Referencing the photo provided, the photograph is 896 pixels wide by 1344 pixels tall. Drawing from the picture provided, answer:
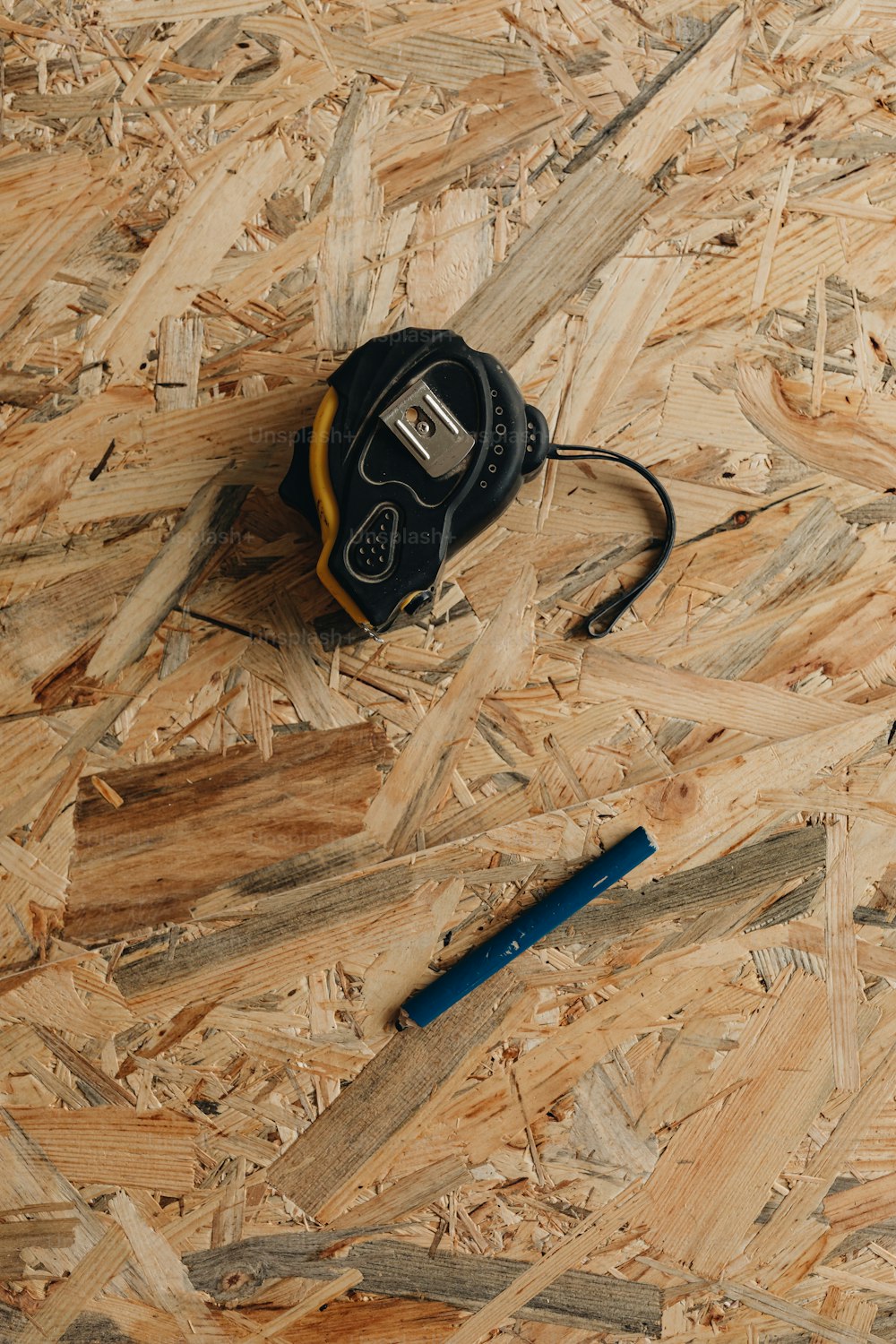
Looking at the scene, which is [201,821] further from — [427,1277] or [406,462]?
[427,1277]

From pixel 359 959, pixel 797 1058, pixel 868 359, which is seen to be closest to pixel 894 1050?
pixel 797 1058

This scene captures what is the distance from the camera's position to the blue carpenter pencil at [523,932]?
116 cm

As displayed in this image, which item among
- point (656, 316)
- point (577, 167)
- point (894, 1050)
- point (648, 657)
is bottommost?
point (894, 1050)

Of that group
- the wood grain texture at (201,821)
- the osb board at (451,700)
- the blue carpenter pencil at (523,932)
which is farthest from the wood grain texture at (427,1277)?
the wood grain texture at (201,821)

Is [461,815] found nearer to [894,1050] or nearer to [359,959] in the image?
[359,959]

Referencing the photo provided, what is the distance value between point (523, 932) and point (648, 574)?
1.49ft

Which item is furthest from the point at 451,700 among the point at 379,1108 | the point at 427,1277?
the point at 427,1277

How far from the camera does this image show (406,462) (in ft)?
3.47

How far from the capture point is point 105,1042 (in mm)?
1150

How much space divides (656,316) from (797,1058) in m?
0.93

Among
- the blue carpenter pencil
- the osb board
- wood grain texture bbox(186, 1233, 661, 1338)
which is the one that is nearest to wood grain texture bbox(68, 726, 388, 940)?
the osb board

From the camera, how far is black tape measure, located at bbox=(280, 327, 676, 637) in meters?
1.05

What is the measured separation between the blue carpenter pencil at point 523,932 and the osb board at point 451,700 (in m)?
0.03

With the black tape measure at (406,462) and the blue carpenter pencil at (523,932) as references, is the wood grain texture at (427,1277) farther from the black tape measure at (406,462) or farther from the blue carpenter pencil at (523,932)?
the black tape measure at (406,462)
